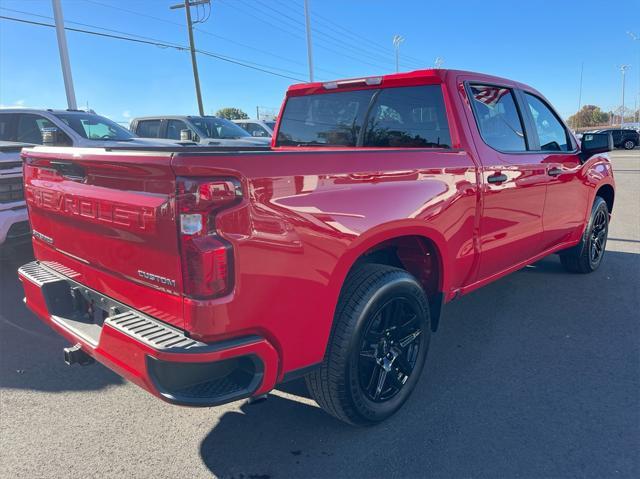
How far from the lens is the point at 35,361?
11.5 ft

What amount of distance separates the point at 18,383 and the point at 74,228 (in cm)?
143

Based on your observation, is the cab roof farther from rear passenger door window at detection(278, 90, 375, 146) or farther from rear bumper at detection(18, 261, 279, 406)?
rear bumper at detection(18, 261, 279, 406)

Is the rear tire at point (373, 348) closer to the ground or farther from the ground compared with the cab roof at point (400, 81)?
closer to the ground

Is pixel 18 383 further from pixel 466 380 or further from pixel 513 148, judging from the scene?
pixel 513 148

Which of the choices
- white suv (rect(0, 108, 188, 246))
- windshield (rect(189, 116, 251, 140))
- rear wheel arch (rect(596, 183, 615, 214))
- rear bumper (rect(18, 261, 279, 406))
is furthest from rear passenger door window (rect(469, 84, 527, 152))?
windshield (rect(189, 116, 251, 140))

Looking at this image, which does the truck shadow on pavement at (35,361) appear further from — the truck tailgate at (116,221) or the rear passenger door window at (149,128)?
the rear passenger door window at (149,128)

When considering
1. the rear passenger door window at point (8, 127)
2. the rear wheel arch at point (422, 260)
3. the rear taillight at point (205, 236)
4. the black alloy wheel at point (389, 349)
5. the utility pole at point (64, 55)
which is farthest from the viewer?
the utility pole at point (64, 55)

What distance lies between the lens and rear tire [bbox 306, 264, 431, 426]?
7.94 feet

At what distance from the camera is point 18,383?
10.6 feet

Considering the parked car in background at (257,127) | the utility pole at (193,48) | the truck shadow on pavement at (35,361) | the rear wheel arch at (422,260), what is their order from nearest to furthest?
1. the rear wheel arch at (422,260)
2. the truck shadow on pavement at (35,361)
3. the parked car in background at (257,127)
4. the utility pole at (193,48)

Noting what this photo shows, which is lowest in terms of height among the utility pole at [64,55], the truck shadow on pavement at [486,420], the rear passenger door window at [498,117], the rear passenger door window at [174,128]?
the truck shadow on pavement at [486,420]

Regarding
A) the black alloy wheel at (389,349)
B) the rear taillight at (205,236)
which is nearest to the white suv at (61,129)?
the black alloy wheel at (389,349)

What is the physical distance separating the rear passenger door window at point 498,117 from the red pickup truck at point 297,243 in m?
0.02

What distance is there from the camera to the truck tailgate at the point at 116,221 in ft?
6.36
